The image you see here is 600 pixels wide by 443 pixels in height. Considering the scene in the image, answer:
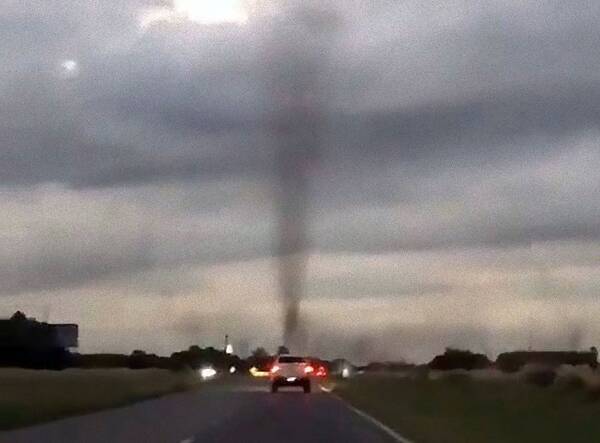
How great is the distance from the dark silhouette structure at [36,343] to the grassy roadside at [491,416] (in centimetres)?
10075

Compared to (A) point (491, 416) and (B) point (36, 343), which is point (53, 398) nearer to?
(A) point (491, 416)

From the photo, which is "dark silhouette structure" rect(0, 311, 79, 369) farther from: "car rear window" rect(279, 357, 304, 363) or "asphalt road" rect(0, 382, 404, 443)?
"asphalt road" rect(0, 382, 404, 443)

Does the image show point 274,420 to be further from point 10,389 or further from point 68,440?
point 10,389

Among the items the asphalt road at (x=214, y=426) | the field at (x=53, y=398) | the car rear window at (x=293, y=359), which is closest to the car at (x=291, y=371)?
the car rear window at (x=293, y=359)

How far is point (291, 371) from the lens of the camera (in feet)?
218

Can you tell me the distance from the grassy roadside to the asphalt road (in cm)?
133

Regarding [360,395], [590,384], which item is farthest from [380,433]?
[360,395]

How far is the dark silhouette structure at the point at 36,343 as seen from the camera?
509ft

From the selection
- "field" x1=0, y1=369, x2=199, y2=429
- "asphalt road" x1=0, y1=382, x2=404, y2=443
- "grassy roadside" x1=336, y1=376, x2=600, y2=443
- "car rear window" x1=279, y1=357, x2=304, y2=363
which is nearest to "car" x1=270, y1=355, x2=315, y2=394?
"car rear window" x1=279, y1=357, x2=304, y2=363

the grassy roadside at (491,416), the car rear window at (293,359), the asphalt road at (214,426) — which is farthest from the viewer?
the car rear window at (293,359)

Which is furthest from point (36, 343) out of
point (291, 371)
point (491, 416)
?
point (491, 416)

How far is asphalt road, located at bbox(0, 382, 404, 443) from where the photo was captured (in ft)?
100

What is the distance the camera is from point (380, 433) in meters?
33.4

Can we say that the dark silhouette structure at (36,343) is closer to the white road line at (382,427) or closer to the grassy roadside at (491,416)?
the grassy roadside at (491,416)
